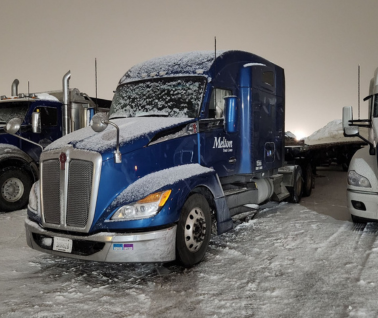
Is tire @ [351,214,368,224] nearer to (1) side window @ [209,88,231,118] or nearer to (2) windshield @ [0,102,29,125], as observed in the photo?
(1) side window @ [209,88,231,118]

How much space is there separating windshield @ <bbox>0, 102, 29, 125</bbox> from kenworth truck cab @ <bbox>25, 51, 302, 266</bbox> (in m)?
4.15

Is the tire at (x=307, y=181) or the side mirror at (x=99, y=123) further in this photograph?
the tire at (x=307, y=181)

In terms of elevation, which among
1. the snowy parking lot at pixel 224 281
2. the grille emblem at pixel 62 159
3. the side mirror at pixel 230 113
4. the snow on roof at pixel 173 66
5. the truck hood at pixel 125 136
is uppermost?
the snow on roof at pixel 173 66

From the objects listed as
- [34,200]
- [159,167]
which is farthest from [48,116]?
[159,167]

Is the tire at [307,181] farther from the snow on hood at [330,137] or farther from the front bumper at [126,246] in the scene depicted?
the snow on hood at [330,137]

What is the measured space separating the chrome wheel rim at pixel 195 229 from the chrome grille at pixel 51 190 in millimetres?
1552

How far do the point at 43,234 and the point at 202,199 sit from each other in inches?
78.2

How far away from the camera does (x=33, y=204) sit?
5.18 m

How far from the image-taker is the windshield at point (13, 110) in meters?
9.69

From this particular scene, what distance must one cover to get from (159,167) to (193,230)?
891 mm

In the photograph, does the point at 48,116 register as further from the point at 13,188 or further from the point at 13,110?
the point at 13,188

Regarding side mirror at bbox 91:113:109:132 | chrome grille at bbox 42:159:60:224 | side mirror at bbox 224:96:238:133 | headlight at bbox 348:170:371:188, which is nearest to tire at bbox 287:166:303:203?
headlight at bbox 348:170:371:188

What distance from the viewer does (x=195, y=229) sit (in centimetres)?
504

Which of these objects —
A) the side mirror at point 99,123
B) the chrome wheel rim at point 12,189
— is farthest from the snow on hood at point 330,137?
the side mirror at point 99,123
